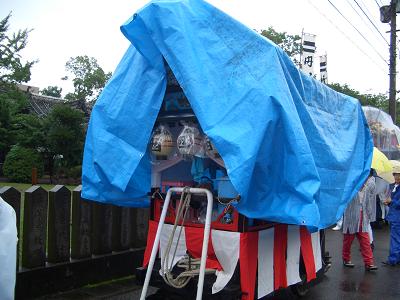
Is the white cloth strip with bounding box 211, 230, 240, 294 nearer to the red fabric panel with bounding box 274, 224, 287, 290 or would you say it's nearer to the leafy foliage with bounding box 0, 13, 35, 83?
the red fabric panel with bounding box 274, 224, 287, 290

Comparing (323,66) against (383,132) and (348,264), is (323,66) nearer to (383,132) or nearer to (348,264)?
(383,132)

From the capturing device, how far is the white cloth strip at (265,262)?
398 cm

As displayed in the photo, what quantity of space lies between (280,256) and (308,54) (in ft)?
25.2

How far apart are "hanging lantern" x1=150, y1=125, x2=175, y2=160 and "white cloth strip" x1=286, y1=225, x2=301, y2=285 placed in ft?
5.24

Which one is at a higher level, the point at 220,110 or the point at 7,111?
the point at 7,111

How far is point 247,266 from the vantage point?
3729mm

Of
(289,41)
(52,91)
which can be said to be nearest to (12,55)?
(289,41)

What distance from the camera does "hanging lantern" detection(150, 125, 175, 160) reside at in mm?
4074

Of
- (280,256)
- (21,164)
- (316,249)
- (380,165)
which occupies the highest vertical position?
(380,165)

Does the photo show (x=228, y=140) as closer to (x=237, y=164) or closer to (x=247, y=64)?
(x=237, y=164)

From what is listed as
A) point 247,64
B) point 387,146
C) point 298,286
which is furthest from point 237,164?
point 387,146

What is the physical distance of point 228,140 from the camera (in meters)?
3.25

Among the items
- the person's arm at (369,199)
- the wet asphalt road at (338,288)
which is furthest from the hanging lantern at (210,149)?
the person's arm at (369,199)

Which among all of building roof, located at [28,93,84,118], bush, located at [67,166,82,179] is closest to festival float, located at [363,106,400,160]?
bush, located at [67,166,82,179]
